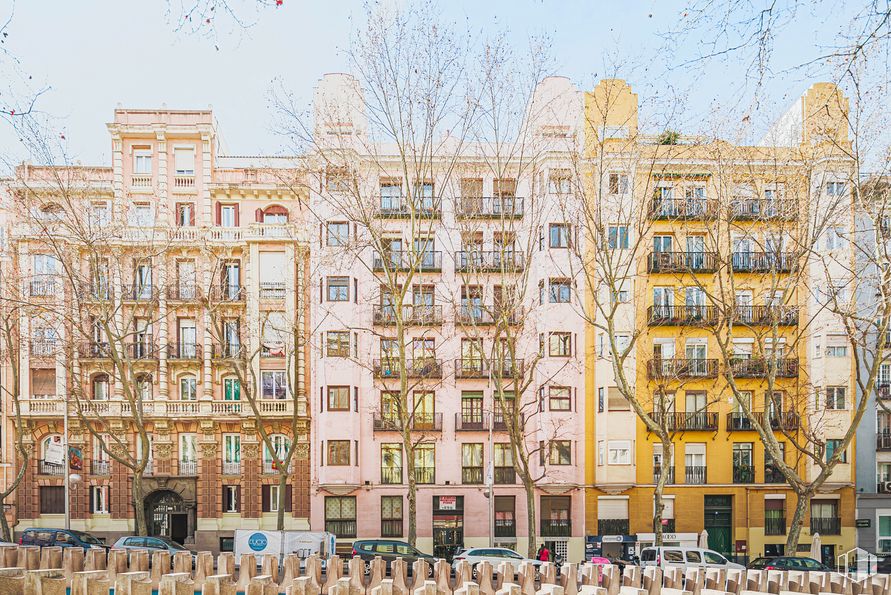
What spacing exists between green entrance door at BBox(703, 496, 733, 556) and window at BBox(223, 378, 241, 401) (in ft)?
81.0

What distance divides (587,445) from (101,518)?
82.2 feet

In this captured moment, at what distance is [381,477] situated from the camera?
131 ft

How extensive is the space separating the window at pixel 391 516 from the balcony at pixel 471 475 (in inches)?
132

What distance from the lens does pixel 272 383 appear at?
141 ft

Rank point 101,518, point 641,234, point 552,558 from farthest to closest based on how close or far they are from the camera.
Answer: point 101,518, point 552,558, point 641,234

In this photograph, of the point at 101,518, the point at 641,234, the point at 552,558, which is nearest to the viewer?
the point at 641,234

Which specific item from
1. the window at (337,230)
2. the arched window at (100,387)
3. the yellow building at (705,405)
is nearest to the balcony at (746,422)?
the yellow building at (705,405)

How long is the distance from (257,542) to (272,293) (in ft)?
52.0

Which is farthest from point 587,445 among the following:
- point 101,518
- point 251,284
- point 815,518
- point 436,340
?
point 101,518

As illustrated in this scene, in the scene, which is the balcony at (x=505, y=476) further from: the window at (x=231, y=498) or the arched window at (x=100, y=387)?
the arched window at (x=100, y=387)

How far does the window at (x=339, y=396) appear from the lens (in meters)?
39.5

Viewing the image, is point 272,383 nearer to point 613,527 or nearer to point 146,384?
point 146,384

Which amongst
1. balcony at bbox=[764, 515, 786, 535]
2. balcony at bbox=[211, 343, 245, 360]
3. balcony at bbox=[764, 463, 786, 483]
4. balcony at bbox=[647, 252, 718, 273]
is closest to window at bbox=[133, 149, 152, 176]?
balcony at bbox=[211, 343, 245, 360]

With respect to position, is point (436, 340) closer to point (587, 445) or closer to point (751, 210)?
point (587, 445)
